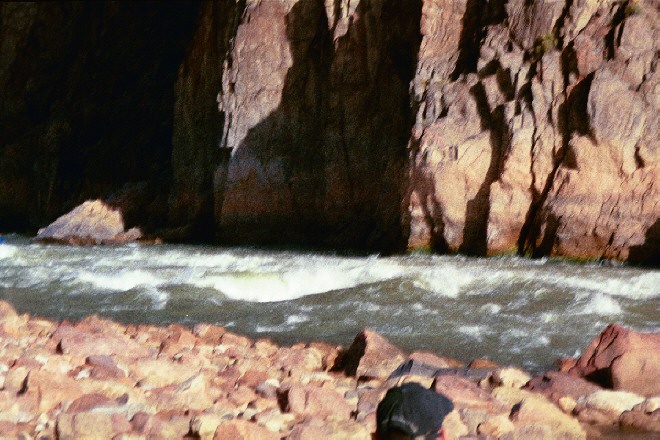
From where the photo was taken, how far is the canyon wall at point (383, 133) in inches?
580

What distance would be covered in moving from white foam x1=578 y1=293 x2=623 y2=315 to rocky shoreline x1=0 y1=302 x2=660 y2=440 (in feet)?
9.49

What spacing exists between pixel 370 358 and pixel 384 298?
4146mm

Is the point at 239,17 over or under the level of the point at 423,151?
over

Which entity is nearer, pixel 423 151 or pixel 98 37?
pixel 423 151

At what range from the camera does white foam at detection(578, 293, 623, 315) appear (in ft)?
30.3

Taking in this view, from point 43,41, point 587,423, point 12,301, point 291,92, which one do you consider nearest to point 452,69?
point 291,92

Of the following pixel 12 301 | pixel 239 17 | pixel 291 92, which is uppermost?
pixel 239 17

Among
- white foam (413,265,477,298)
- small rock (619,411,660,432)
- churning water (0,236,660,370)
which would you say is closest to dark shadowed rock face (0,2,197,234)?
churning water (0,236,660,370)

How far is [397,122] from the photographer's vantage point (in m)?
20.3

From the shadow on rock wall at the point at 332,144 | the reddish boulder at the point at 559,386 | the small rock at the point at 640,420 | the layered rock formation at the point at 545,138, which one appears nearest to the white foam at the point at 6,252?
the shadow on rock wall at the point at 332,144

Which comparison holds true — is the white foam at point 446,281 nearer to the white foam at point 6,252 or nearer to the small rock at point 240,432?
the small rock at point 240,432

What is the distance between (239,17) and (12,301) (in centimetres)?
1482

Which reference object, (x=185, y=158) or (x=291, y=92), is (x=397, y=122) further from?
(x=185, y=158)

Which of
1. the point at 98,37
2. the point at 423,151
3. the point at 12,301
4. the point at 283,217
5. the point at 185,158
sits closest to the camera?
the point at 12,301
